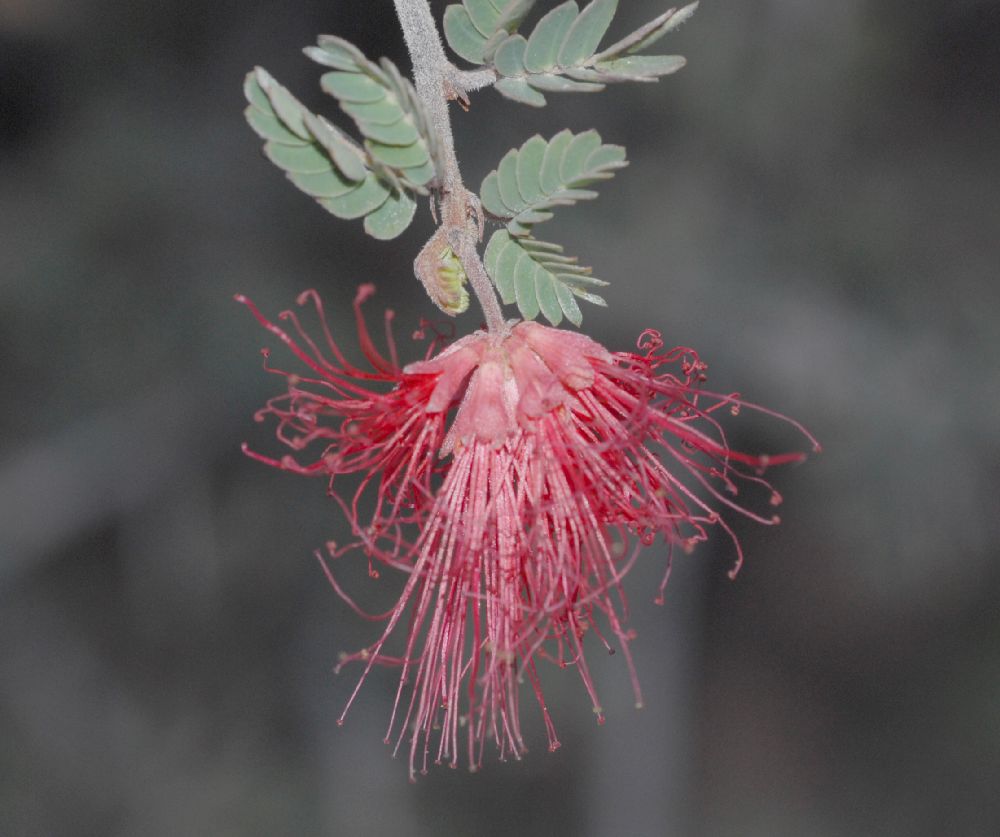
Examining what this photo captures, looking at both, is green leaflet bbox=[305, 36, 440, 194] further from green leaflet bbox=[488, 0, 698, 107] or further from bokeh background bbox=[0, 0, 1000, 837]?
bokeh background bbox=[0, 0, 1000, 837]

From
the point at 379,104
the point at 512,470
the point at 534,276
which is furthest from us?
the point at 512,470

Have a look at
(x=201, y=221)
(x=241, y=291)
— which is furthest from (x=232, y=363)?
(x=201, y=221)

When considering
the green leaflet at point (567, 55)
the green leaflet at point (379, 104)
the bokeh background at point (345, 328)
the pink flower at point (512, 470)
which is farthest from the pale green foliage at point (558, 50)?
the bokeh background at point (345, 328)

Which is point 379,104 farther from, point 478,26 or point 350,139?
point 478,26

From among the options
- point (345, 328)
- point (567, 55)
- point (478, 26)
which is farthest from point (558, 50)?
point (345, 328)

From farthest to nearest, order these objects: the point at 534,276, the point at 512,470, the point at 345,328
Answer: the point at 345,328
the point at 512,470
the point at 534,276

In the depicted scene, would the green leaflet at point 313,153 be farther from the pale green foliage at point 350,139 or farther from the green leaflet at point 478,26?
the green leaflet at point 478,26

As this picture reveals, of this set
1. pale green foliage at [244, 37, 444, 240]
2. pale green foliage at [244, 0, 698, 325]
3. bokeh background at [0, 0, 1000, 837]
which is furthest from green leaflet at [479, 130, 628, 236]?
bokeh background at [0, 0, 1000, 837]

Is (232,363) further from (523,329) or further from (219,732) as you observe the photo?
(523,329)
